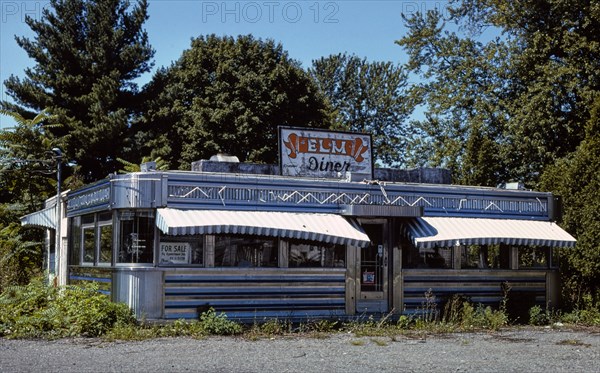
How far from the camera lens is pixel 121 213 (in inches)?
578

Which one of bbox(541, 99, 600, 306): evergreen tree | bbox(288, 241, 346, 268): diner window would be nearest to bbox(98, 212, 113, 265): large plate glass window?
bbox(288, 241, 346, 268): diner window

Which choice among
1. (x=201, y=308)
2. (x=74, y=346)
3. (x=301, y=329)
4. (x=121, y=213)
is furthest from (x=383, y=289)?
(x=74, y=346)

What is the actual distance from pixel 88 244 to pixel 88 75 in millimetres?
22672

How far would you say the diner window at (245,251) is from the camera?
14.9 m

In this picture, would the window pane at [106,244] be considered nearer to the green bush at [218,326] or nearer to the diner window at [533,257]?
the green bush at [218,326]

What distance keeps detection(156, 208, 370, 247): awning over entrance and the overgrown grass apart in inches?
60.7

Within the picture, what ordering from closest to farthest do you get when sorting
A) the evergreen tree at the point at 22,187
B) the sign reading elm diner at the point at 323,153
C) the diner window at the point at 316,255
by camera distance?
the diner window at the point at 316,255 < the sign reading elm diner at the point at 323,153 < the evergreen tree at the point at 22,187

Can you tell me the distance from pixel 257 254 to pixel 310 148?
3.17 m

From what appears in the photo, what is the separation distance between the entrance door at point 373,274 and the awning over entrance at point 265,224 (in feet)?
2.35

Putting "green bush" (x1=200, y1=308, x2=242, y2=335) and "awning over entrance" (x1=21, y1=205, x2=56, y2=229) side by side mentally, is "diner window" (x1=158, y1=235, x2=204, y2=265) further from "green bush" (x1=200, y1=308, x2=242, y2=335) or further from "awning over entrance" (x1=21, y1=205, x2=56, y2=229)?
"awning over entrance" (x1=21, y1=205, x2=56, y2=229)

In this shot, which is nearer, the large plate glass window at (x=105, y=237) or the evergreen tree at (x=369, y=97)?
the large plate glass window at (x=105, y=237)

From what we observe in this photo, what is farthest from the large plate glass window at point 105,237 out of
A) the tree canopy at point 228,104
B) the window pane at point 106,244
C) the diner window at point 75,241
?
the tree canopy at point 228,104

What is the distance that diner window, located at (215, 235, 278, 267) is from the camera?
1492 cm

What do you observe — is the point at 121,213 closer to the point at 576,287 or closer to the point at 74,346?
the point at 74,346
